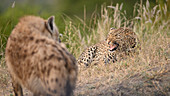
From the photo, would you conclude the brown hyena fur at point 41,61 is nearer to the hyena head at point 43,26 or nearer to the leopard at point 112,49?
the hyena head at point 43,26

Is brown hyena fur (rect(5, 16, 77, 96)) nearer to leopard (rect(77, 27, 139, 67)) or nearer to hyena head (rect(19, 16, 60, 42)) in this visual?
hyena head (rect(19, 16, 60, 42))

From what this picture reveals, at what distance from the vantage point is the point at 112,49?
6789 millimetres

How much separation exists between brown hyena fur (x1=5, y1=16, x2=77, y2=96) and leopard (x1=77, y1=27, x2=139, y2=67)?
10.3 feet

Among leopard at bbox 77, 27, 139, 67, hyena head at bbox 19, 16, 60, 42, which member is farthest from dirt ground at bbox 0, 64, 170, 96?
leopard at bbox 77, 27, 139, 67

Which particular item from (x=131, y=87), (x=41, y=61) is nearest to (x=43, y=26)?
(x=41, y=61)

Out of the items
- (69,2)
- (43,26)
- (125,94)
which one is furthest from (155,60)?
(69,2)

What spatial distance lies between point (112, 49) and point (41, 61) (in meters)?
3.87

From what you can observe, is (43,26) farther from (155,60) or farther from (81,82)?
(155,60)

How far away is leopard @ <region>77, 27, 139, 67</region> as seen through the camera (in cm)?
659

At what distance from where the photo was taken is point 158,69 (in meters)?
4.85

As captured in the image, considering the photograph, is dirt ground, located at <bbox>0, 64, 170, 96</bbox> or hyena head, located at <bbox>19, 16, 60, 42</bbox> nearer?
hyena head, located at <bbox>19, 16, 60, 42</bbox>

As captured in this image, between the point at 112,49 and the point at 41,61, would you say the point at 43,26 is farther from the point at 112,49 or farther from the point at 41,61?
the point at 112,49

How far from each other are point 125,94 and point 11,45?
1857mm

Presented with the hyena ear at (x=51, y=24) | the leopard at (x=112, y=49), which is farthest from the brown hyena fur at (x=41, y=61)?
the leopard at (x=112, y=49)
